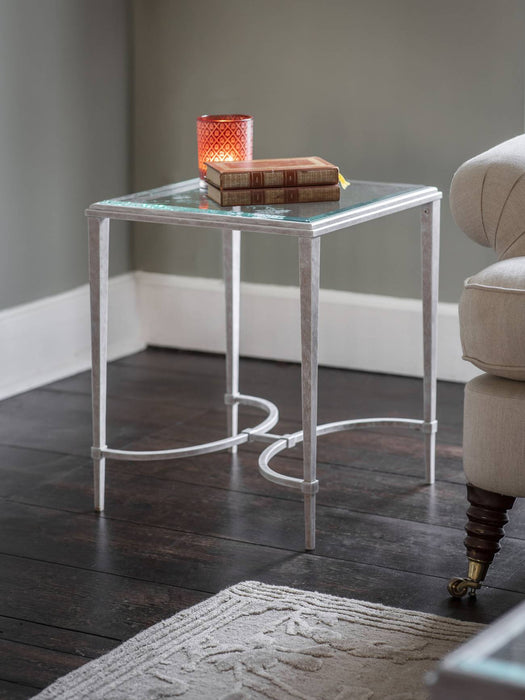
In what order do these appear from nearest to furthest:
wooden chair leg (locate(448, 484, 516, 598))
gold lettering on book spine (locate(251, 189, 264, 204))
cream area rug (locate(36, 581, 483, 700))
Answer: cream area rug (locate(36, 581, 483, 700)), wooden chair leg (locate(448, 484, 516, 598)), gold lettering on book spine (locate(251, 189, 264, 204))

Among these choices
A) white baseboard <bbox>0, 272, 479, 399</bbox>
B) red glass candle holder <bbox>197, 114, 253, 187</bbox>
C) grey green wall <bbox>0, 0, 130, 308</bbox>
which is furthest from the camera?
white baseboard <bbox>0, 272, 479, 399</bbox>

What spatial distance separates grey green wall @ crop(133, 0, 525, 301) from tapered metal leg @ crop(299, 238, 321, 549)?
3.79 feet

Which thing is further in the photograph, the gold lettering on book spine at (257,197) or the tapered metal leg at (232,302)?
the tapered metal leg at (232,302)

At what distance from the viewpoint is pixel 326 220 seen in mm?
1835

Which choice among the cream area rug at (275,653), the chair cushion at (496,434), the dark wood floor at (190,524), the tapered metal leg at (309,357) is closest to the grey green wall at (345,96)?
the dark wood floor at (190,524)

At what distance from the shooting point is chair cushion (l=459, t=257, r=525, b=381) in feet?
5.23

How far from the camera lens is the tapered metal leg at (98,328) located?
6.57 ft

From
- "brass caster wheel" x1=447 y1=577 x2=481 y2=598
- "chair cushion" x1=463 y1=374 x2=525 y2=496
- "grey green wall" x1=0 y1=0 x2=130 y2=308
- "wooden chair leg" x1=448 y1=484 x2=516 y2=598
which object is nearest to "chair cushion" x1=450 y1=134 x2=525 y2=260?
"chair cushion" x1=463 y1=374 x2=525 y2=496

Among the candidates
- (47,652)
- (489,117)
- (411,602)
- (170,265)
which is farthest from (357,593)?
(170,265)

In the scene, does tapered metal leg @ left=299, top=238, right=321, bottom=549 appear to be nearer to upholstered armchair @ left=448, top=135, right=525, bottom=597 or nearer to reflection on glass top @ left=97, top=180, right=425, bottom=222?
reflection on glass top @ left=97, top=180, right=425, bottom=222

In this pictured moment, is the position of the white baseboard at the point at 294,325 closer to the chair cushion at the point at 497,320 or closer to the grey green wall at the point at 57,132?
the grey green wall at the point at 57,132

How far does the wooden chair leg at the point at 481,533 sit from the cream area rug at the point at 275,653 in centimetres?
9

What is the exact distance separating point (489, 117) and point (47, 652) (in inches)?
72.0

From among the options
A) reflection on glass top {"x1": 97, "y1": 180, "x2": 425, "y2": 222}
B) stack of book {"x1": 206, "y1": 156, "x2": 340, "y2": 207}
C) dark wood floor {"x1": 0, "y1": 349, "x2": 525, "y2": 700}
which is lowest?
dark wood floor {"x1": 0, "y1": 349, "x2": 525, "y2": 700}
